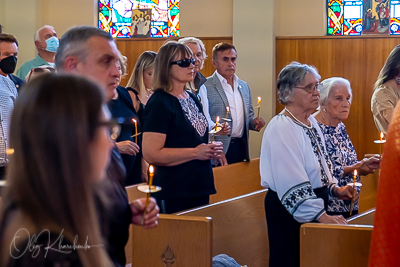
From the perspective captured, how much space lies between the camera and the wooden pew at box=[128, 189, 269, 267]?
2578mm

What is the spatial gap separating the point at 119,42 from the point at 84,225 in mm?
8084

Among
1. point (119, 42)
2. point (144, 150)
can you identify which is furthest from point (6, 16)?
point (144, 150)

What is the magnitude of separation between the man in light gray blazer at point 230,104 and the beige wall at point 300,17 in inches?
113

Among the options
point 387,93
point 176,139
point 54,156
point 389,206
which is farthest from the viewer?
point 387,93

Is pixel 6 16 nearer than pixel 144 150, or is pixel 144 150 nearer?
pixel 144 150

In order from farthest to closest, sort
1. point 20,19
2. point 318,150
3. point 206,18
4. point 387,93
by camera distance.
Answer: point 20,19 → point 206,18 → point 387,93 → point 318,150

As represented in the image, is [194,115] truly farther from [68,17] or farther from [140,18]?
[68,17]

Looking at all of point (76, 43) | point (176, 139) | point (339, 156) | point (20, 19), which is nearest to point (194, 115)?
point (176, 139)

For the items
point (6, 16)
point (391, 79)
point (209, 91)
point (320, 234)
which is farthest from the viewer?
point (6, 16)

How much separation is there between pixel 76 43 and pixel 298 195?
1.41 m

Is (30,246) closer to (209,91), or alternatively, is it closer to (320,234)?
(320,234)

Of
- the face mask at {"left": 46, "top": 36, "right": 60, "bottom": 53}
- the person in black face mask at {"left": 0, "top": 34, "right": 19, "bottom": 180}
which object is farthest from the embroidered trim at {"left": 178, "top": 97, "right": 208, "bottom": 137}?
the face mask at {"left": 46, "top": 36, "right": 60, "bottom": 53}

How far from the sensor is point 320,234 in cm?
253

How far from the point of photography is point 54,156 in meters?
1.13
